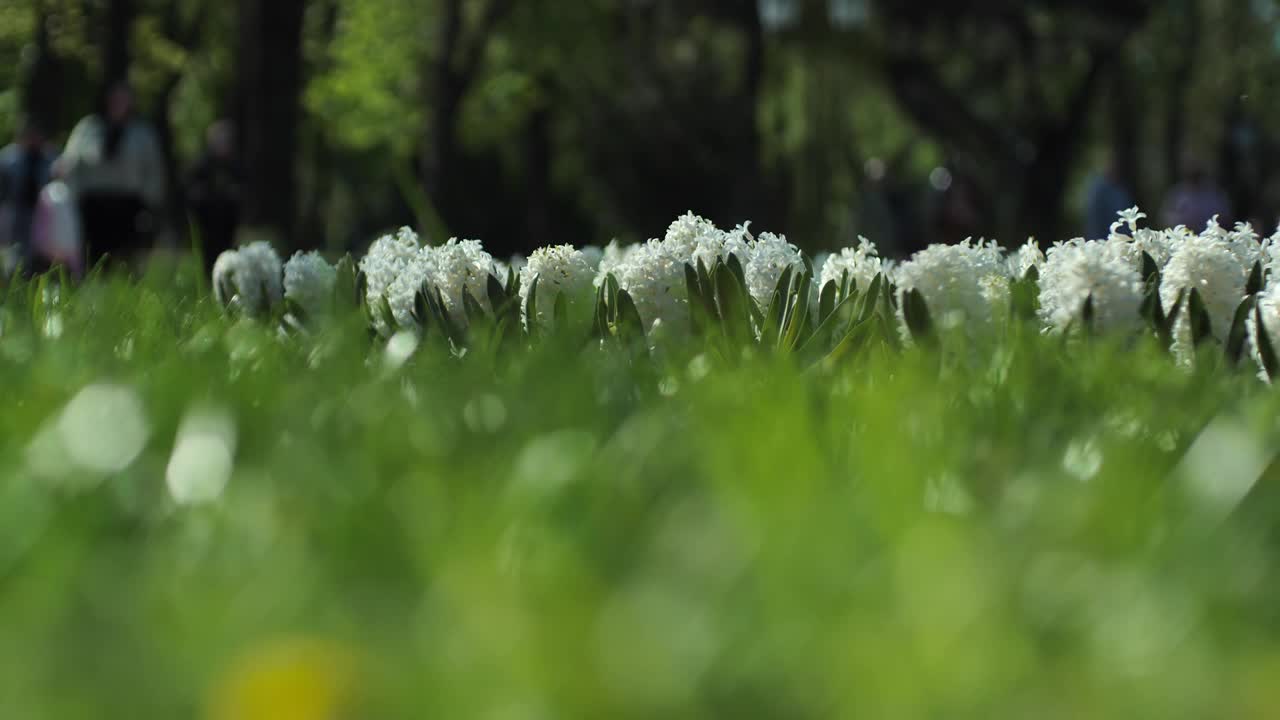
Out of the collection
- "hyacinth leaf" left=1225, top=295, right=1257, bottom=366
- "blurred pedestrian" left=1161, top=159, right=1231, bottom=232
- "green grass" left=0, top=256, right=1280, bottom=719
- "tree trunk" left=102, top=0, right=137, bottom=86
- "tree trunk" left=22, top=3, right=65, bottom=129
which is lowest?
"green grass" left=0, top=256, right=1280, bottom=719

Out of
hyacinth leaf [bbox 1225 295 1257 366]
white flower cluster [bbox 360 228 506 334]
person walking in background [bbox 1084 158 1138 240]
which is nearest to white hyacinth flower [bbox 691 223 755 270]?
white flower cluster [bbox 360 228 506 334]

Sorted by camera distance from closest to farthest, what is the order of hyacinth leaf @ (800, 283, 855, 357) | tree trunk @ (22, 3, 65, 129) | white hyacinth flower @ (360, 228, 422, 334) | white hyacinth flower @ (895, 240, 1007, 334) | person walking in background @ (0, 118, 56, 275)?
hyacinth leaf @ (800, 283, 855, 357) < white hyacinth flower @ (895, 240, 1007, 334) < white hyacinth flower @ (360, 228, 422, 334) < person walking in background @ (0, 118, 56, 275) < tree trunk @ (22, 3, 65, 129)

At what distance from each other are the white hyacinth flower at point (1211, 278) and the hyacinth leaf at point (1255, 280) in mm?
107

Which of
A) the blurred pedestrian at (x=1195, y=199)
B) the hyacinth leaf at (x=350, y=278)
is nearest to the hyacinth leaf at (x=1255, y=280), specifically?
the hyacinth leaf at (x=350, y=278)

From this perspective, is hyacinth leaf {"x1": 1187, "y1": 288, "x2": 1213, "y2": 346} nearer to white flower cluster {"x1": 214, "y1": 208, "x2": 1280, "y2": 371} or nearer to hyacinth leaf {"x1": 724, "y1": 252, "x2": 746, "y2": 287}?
white flower cluster {"x1": 214, "y1": 208, "x2": 1280, "y2": 371}

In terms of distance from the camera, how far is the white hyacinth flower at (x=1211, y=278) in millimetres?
2959

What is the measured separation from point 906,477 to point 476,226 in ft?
122

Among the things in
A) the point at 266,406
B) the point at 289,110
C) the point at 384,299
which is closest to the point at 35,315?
the point at 384,299

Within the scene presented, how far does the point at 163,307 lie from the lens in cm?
307

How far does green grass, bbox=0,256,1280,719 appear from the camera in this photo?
753mm

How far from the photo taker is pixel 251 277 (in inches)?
161

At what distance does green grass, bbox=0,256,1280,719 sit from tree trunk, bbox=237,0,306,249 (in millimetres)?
8829

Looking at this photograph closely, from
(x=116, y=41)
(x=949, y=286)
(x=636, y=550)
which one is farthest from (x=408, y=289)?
(x=116, y=41)

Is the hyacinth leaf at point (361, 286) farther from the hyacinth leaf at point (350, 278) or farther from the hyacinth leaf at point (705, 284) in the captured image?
the hyacinth leaf at point (705, 284)
